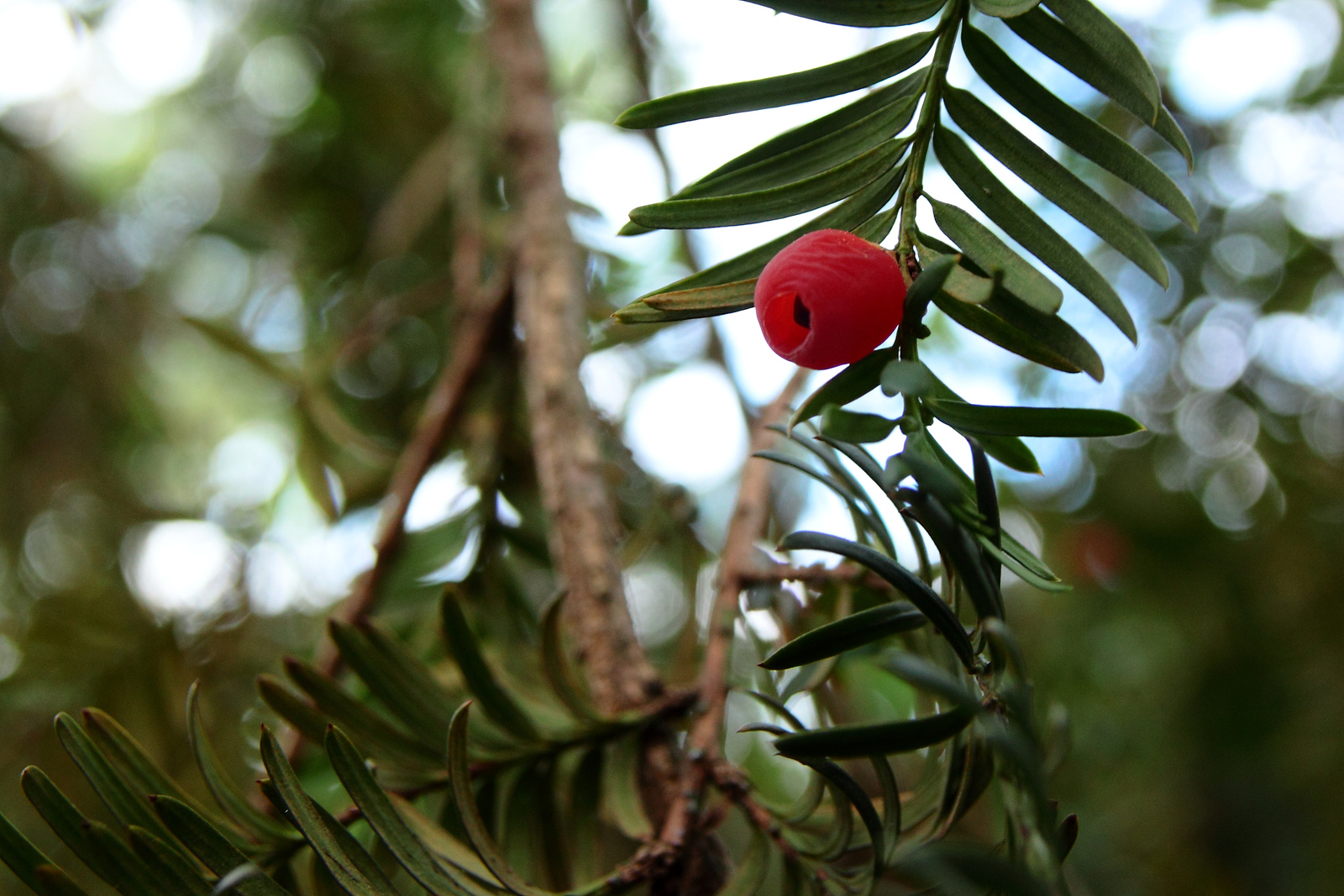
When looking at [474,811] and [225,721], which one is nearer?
[474,811]

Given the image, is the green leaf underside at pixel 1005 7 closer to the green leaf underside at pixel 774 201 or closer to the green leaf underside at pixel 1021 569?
the green leaf underside at pixel 774 201

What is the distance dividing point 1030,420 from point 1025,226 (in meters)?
0.09

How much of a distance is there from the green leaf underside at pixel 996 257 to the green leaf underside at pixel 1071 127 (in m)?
0.06

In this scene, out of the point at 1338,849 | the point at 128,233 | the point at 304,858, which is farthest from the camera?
the point at 128,233

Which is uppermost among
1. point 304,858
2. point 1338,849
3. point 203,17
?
point 203,17

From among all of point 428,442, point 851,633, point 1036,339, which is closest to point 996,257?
point 1036,339

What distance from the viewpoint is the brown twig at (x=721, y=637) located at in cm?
47

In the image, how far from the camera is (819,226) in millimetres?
377

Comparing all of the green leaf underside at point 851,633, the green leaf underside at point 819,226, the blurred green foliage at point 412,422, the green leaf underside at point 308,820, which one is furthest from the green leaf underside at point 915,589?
the blurred green foliage at point 412,422

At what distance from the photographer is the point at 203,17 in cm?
186

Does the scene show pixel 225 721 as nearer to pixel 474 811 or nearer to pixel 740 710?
pixel 474 811

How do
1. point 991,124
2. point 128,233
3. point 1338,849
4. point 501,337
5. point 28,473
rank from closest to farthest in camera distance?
point 991,124
point 501,337
point 1338,849
point 28,473
point 128,233

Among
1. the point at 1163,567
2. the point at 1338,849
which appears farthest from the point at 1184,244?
the point at 1338,849

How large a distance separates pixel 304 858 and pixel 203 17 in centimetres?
196
